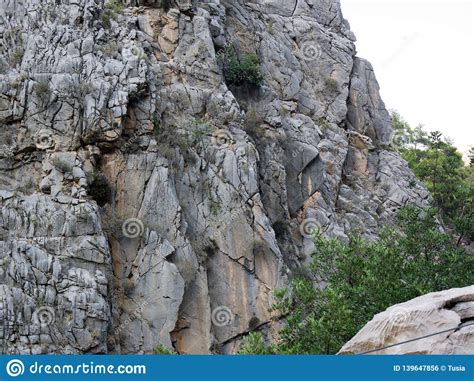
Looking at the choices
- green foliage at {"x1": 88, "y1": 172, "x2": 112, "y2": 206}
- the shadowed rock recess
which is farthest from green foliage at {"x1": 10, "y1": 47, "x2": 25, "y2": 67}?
green foliage at {"x1": 88, "y1": 172, "x2": 112, "y2": 206}

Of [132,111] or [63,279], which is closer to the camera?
[63,279]

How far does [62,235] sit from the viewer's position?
1013 inches

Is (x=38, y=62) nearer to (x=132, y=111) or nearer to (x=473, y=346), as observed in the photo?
(x=132, y=111)

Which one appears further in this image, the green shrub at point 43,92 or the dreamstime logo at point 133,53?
the dreamstime logo at point 133,53

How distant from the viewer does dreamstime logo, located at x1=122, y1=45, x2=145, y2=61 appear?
3003cm

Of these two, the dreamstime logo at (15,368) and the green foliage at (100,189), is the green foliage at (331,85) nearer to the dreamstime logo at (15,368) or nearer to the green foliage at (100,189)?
the green foliage at (100,189)

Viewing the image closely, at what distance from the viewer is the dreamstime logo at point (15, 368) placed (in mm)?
11992

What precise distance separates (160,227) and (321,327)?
9969 millimetres

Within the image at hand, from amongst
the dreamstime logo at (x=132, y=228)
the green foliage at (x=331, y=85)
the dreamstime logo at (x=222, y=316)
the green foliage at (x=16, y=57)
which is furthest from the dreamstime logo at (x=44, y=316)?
the green foliage at (x=331, y=85)

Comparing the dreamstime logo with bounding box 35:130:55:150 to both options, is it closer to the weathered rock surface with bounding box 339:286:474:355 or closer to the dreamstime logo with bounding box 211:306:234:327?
the dreamstime logo with bounding box 211:306:234:327

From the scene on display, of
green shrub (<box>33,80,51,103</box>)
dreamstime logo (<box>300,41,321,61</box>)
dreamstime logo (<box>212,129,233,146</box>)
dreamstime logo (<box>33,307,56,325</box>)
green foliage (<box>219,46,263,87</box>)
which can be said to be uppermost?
dreamstime logo (<box>300,41,321,61</box>)

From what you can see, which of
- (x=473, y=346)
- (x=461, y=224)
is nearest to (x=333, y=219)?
(x=461, y=224)

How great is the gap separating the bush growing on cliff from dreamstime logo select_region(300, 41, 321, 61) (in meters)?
20.8

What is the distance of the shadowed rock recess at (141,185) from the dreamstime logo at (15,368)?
39.0ft
